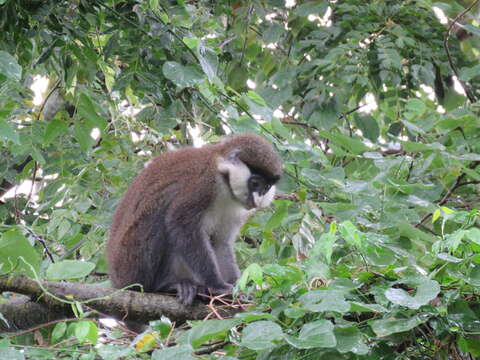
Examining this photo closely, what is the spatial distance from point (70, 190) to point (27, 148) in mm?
502

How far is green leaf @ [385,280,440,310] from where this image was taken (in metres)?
2.65

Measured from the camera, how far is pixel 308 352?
8.94 ft

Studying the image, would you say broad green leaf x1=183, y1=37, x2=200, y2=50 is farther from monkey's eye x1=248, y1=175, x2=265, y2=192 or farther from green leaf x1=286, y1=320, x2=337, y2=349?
green leaf x1=286, y1=320, x2=337, y2=349

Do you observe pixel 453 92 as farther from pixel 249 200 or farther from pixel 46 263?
pixel 46 263

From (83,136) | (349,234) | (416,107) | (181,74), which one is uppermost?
(181,74)

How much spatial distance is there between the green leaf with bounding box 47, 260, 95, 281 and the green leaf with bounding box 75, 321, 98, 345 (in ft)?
1.09

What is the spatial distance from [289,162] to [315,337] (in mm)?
2595

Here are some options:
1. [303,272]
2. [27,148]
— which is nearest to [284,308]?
[303,272]

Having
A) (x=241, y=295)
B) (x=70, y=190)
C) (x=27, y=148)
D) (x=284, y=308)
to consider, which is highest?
(x=27, y=148)

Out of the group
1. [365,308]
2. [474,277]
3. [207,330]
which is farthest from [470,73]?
[207,330]

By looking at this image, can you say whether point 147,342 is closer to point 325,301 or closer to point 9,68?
point 325,301

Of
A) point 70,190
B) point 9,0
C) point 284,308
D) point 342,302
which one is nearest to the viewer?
point 342,302

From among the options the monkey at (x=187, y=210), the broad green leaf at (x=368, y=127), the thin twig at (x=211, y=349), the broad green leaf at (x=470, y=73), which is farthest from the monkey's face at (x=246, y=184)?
the thin twig at (x=211, y=349)

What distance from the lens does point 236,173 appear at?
5.54 m
